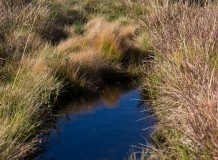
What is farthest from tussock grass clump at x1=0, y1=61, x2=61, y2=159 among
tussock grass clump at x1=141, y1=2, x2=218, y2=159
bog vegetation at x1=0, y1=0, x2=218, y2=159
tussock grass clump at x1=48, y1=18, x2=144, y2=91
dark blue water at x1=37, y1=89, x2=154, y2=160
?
tussock grass clump at x1=141, y1=2, x2=218, y2=159

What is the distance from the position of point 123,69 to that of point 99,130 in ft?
10.9

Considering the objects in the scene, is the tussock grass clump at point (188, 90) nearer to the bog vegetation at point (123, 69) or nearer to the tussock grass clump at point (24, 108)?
the bog vegetation at point (123, 69)

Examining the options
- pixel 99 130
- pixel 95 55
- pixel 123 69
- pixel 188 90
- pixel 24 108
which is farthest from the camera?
pixel 123 69

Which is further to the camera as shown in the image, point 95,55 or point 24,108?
point 95,55

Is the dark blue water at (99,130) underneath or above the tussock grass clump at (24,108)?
underneath

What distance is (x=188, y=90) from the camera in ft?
17.8

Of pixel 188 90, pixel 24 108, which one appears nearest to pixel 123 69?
pixel 24 108

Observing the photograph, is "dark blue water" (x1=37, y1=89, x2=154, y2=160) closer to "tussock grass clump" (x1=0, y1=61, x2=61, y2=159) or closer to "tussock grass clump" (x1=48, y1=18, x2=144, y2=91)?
"tussock grass clump" (x1=0, y1=61, x2=61, y2=159)

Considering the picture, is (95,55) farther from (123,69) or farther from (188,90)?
(188,90)

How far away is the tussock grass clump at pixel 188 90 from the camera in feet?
14.6

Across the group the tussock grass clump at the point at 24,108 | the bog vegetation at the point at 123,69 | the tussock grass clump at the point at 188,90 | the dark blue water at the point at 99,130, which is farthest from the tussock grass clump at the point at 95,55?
the tussock grass clump at the point at 188,90

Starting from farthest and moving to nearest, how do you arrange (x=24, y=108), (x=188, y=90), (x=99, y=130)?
(x=99, y=130), (x=24, y=108), (x=188, y=90)

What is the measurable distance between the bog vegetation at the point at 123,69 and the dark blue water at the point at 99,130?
26 cm

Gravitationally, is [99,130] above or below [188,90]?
below
